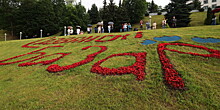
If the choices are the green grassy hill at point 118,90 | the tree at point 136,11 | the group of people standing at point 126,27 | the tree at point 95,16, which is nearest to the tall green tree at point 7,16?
the tree at point 95,16

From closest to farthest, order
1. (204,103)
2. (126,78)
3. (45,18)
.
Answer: (204,103) → (126,78) → (45,18)

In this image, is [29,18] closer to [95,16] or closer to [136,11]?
[95,16]

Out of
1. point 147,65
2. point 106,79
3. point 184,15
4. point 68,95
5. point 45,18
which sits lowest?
point 68,95

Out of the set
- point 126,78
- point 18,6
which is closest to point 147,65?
point 126,78

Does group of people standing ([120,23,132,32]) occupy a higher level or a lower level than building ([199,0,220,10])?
lower

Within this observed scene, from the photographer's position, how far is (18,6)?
40031 mm

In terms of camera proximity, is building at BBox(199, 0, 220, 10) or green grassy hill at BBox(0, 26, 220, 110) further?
building at BBox(199, 0, 220, 10)

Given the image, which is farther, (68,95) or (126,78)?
(126,78)

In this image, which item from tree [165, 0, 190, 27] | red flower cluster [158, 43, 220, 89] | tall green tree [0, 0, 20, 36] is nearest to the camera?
red flower cluster [158, 43, 220, 89]

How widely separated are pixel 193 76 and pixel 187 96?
1114 millimetres

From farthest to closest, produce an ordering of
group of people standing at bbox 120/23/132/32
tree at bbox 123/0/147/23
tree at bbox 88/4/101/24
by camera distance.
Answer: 1. tree at bbox 88/4/101/24
2. tree at bbox 123/0/147/23
3. group of people standing at bbox 120/23/132/32

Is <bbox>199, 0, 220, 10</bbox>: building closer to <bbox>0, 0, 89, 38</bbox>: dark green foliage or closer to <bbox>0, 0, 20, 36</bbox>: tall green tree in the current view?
<bbox>0, 0, 89, 38</bbox>: dark green foliage

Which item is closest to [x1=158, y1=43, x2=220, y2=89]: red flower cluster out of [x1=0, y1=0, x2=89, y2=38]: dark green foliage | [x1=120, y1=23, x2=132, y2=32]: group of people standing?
[x1=120, y1=23, x2=132, y2=32]: group of people standing

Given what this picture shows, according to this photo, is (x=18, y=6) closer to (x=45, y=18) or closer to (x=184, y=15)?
(x=45, y=18)
